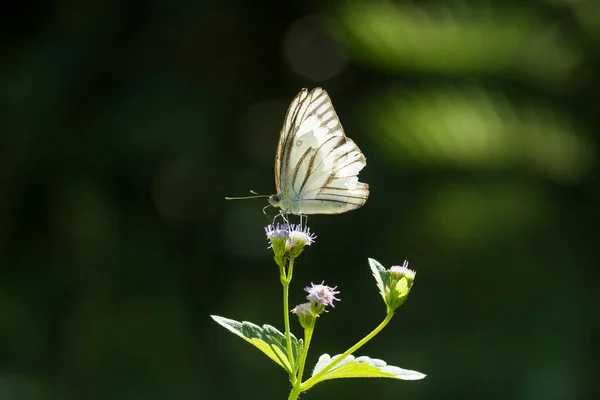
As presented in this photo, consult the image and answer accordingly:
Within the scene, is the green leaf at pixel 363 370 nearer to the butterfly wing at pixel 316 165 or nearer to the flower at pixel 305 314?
the flower at pixel 305 314

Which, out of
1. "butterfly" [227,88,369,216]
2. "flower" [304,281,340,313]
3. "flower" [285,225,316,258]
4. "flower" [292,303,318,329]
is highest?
"butterfly" [227,88,369,216]

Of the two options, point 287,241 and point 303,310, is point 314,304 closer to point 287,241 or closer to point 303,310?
point 303,310

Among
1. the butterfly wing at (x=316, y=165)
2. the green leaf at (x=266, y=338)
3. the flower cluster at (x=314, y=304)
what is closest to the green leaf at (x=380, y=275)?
the flower cluster at (x=314, y=304)

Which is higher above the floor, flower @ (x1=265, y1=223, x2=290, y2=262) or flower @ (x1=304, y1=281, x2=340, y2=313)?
flower @ (x1=265, y1=223, x2=290, y2=262)

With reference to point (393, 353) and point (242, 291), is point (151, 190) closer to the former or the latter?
point (242, 291)

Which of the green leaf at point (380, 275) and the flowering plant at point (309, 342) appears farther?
the green leaf at point (380, 275)

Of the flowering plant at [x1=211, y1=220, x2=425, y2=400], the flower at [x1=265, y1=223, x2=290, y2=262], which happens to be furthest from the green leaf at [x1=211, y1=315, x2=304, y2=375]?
the flower at [x1=265, y1=223, x2=290, y2=262]

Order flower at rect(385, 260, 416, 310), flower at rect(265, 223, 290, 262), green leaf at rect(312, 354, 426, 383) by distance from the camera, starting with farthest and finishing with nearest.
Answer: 1. flower at rect(265, 223, 290, 262)
2. flower at rect(385, 260, 416, 310)
3. green leaf at rect(312, 354, 426, 383)

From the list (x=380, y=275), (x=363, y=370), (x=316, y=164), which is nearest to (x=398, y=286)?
(x=380, y=275)

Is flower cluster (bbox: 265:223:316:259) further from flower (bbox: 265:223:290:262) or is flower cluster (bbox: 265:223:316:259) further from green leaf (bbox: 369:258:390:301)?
green leaf (bbox: 369:258:390:301)
